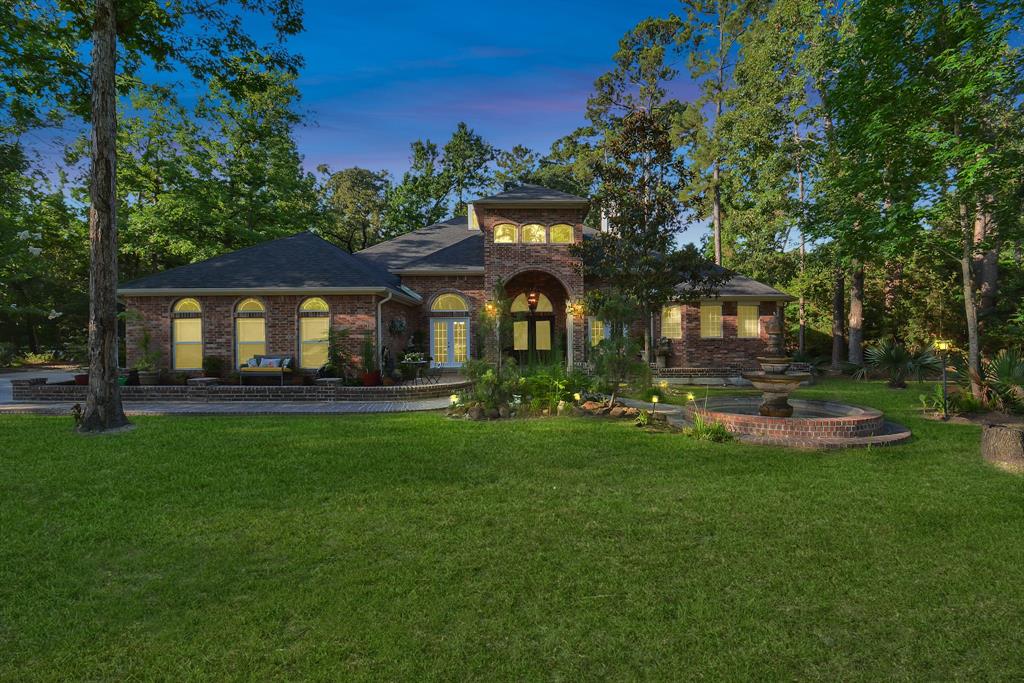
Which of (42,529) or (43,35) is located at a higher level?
(43,35)

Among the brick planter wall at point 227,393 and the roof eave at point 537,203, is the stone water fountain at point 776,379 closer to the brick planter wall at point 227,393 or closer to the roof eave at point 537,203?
the brick planter wall at point 227,393

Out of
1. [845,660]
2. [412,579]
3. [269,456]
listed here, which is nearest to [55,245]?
[269,456]

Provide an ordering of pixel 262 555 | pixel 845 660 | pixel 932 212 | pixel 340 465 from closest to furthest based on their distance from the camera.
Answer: pixel 845 660
pixel 262 555
pixel 340 465
pixel 932 212

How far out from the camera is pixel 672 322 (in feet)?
69.8

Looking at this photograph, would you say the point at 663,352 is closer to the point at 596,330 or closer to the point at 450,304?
the point at 596,330

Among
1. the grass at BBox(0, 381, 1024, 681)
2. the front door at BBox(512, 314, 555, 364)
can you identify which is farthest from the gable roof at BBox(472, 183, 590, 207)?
the grass at BBox(0, 381, 1024, 681)

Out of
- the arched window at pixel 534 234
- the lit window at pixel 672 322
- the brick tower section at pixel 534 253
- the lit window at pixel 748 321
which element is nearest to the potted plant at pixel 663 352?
the lit window at pixel 672 322

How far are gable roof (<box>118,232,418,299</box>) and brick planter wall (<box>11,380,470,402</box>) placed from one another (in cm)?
373

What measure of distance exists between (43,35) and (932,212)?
1951 cm

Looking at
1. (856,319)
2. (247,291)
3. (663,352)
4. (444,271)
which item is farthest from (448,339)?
(856,319)

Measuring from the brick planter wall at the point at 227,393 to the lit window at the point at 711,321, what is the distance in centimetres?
1254

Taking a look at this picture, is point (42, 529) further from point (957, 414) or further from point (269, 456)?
point (957, 414)

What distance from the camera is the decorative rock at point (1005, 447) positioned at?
691 cm

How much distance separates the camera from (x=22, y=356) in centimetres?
2980
